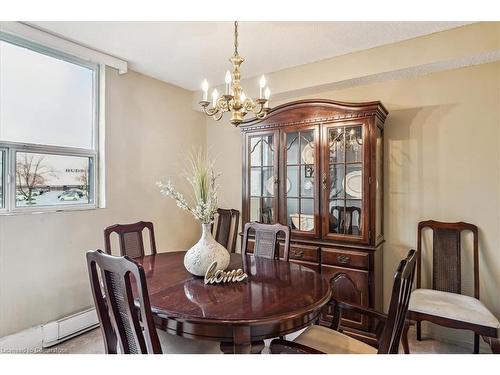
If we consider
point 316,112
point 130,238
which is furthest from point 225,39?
point 130,238

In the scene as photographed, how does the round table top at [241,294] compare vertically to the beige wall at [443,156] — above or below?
below

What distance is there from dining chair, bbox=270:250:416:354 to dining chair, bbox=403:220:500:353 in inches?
27.7

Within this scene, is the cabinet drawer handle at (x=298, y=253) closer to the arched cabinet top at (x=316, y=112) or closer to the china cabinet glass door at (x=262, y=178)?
the china cabinet glass door at (x=262, y=178)

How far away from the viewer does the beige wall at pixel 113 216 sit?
92.0 inches

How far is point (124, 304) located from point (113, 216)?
1897 mm

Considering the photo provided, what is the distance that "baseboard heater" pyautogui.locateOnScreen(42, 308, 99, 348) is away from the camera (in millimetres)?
2414

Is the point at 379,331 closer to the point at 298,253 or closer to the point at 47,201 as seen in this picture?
the point at 298,253

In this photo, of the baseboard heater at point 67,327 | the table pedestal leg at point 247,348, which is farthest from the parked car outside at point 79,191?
the table pedestal leg at point 247,348

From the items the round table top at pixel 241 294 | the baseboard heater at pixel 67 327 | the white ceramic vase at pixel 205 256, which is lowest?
the baseboard heater at pixel 67 327

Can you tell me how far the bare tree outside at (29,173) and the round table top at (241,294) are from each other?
1.18 m

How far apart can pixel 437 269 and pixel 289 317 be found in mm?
1839

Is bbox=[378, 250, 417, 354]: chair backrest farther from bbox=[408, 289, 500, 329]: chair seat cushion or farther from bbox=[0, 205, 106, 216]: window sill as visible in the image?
bbox=[0, 205, 106, 216]: window sill

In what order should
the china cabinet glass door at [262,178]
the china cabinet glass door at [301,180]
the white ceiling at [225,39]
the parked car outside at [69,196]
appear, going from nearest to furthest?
the white ceiling at [225,39] < the parked car outside at [69,196] < the china cabinet glass door at [301,180] < the china cabinet glass door at [262,178]
